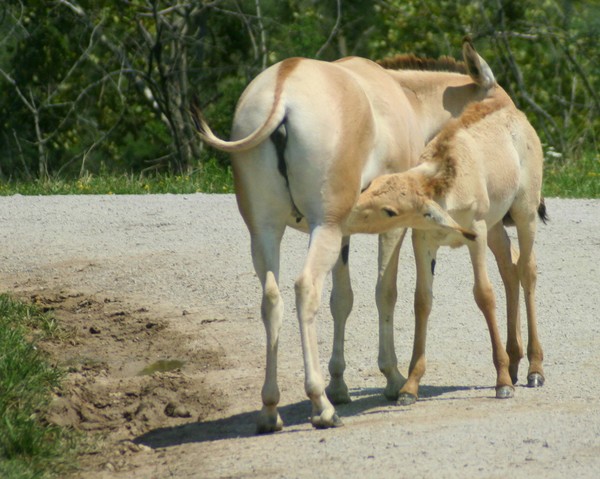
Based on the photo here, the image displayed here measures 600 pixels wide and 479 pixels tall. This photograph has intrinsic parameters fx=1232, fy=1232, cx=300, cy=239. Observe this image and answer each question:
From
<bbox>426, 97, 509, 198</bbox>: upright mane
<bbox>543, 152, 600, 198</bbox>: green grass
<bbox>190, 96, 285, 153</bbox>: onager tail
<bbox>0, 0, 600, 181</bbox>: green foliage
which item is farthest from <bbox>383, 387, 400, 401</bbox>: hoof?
<bbox>0, 0, 600, 181</bbox>: green foliage

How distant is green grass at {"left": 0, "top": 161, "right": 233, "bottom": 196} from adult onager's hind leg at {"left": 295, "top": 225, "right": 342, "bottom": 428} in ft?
23.8

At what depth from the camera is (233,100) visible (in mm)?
18406

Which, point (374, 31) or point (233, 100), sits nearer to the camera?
point (233, 100)

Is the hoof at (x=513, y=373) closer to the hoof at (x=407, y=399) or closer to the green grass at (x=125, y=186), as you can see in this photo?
the hoof at (x=407, y=399)

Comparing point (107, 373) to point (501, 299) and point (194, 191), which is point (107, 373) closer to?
point (501, 299)

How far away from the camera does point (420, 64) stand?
25.8ft

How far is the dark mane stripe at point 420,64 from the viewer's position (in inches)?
308

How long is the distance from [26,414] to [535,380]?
289 centimetres

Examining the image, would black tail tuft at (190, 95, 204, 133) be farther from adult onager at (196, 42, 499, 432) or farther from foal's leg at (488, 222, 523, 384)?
foal's leg at (488, 222, 523, 384)

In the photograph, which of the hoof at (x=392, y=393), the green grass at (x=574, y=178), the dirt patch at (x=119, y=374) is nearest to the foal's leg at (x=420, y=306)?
the hoof at (x=392, y=393)

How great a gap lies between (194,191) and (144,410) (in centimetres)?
668

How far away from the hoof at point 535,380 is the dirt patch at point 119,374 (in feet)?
5.82

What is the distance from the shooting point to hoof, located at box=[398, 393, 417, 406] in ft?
22.0

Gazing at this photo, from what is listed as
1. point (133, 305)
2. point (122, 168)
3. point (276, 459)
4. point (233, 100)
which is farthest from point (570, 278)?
point (122, 168)
